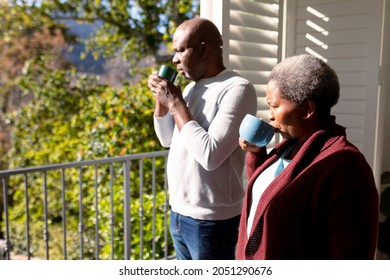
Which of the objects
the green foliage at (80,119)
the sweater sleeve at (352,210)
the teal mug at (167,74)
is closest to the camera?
the sweater sleeve at (352,210)

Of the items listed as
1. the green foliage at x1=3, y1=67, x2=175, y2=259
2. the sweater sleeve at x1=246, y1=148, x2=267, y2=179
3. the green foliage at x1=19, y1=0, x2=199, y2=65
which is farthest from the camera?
the green foliage at x1=19, y1=0, x2=199, y2=65

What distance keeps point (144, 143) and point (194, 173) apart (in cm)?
322

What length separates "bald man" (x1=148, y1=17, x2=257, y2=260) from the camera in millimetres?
1412

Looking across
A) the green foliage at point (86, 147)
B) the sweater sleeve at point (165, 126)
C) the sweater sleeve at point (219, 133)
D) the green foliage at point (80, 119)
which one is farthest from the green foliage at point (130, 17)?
the sweater sleeve at point (219, 133)

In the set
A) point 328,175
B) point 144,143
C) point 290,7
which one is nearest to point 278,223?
point 328,175

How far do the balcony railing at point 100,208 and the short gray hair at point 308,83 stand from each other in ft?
5.89

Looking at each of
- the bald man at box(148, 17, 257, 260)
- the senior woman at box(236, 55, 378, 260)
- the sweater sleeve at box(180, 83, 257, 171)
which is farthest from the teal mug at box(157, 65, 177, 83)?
the senior woman at box(236, 55, 378, 260)

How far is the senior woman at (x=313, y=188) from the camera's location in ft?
3.29

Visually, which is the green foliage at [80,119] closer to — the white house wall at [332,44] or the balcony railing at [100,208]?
the balcony railing at [100,208]

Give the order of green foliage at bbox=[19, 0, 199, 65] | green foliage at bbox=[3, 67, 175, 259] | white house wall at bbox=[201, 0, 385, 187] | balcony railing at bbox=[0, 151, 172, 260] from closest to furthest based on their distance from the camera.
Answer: white house wall at bbox=[201, 0, 385, 187]
balcony railing at bbox=[0, 151, 172, 260]
green foliage at bbox=[3, 67, 175, 259]
green foliage at bbox=[19, 0, 199, 65]

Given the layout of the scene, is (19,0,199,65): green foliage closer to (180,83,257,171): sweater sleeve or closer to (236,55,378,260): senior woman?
(180,83,257,171): sweater sleeve

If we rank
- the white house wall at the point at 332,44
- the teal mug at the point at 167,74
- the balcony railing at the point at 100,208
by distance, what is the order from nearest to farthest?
the teal mug at the point at 167,74 < the white house wall at the point at 332,44 < the balcony railing at the point at 100,208

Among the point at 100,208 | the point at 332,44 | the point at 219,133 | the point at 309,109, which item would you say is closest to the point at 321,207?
the point at 309,109
